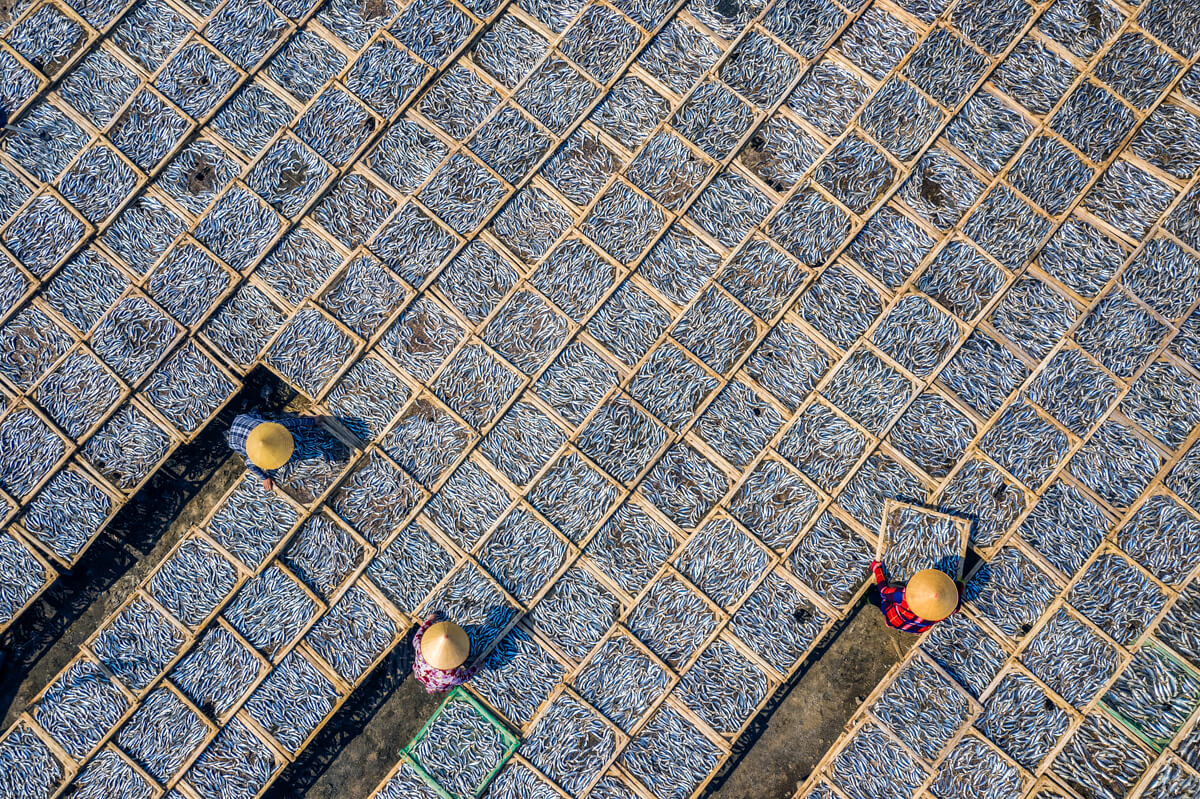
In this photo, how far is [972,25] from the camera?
28.9 ft

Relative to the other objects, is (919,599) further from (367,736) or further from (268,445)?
(268,445)

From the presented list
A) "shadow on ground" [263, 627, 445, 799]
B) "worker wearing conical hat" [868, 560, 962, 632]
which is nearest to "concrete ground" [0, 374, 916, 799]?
"shadow on ground" [263, 627, 445, 799]

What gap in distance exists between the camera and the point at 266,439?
8.01m

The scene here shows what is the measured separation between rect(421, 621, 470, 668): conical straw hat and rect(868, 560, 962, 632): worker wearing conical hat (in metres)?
4.52

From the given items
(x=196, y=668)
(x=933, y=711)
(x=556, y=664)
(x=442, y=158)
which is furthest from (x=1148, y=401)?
(x=196, y=668)

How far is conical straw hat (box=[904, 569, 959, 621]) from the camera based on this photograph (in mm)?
7797

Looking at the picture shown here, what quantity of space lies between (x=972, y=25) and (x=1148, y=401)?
15.4ft

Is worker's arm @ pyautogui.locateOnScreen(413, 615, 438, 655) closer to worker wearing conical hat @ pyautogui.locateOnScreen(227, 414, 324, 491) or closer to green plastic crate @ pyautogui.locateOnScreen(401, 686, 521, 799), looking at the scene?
green plastic crate @ pyautogui.locateOnScreen(401, 686, 521, 799)

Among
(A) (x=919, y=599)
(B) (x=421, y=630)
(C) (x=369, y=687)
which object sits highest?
(A) (x=919, y=599)

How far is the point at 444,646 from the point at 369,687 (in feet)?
5.21

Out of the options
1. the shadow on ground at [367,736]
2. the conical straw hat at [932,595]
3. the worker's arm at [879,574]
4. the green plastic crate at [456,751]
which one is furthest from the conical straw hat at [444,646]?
the conical straw hat at [932,595]

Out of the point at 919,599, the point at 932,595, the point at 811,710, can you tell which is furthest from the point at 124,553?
the point at 932,595

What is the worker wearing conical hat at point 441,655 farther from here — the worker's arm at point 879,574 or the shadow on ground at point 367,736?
the worker's arm at point 879,574

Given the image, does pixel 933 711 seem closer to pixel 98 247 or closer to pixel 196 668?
pixel 196 668
